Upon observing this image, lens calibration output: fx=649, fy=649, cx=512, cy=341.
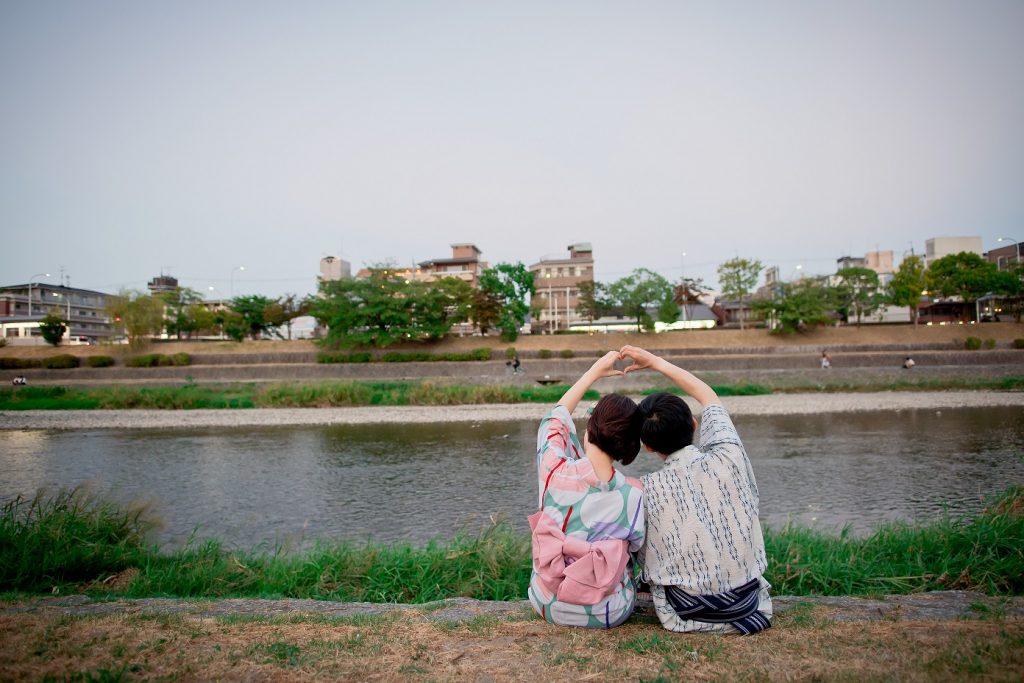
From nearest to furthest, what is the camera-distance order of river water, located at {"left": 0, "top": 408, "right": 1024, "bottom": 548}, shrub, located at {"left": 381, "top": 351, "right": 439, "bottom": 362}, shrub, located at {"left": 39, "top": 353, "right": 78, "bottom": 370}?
1. river water, located at {"left": 0, "top": 408, "right": 1024, "bottom": 548}
2. shrub, located at {"left": 39, "top": 353, "right": 78, "bottom": 370}
3. shrub, located at {"left": 381, "top": 351, "right": 439, "bottom": 362}

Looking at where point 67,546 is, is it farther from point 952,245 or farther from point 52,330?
point 952,245

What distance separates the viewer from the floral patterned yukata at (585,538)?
325cm

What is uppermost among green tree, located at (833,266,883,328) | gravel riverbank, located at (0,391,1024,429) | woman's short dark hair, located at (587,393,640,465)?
green tree, located at (833,266,883,328)

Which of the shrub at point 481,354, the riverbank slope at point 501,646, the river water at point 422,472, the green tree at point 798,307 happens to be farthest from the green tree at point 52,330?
the riverbank slope at point 501,646

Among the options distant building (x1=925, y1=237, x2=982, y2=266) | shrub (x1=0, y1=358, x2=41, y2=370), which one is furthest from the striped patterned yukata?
distant building (x1=925, y1=237, x2=982, y2=266)

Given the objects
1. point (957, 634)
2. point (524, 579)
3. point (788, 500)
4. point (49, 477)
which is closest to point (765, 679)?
point (957, 634)

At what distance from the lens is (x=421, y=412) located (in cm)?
2338

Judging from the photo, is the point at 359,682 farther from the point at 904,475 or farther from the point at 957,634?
the point at 904,475

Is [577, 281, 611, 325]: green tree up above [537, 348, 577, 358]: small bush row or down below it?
above

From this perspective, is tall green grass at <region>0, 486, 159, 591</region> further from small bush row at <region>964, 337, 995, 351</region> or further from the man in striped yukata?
small bush row at <region>964, 337, 995, 351</region>

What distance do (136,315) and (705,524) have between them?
49921 millimetres

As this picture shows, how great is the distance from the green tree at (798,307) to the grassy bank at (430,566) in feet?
136

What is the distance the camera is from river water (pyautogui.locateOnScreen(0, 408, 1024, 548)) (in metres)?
8.87

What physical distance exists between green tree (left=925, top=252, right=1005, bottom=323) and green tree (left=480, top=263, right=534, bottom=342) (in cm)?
3172
